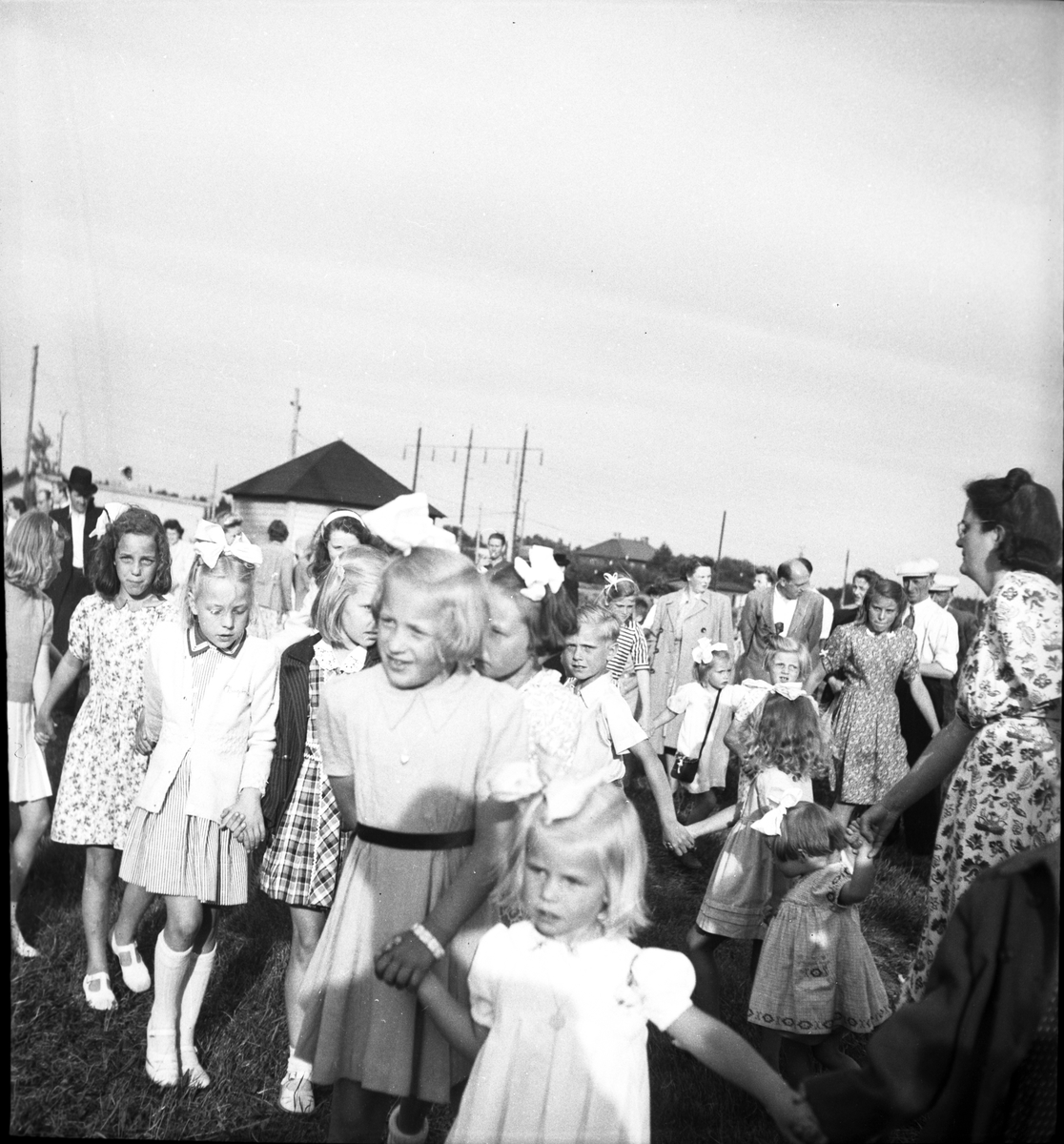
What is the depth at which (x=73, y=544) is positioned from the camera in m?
7.04

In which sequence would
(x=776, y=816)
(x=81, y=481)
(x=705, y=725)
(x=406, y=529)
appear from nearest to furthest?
(x=406, y=529), (x=776, y=816), (x=705, y=725), (x=81, y=481)

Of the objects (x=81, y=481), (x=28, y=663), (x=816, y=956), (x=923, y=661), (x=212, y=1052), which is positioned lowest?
(x=212, y=1052)

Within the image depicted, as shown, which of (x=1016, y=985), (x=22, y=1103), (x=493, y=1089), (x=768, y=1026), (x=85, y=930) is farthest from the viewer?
(x=85, y=930)

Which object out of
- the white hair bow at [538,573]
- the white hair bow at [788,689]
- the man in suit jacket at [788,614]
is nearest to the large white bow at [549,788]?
the white hair bow at [538,573]

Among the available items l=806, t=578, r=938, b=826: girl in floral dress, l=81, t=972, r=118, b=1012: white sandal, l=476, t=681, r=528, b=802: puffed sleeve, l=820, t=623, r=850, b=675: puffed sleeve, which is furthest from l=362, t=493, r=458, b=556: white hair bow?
l=820, t=623, r=850, b=675: puffed sleeve

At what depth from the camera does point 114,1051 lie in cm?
369

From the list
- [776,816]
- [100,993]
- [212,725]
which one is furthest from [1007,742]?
[100,993]

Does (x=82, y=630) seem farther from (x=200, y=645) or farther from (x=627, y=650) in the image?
(x=627, y=650)

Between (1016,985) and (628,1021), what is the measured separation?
80 centimetres

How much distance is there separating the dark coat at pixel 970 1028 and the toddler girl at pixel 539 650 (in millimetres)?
1447

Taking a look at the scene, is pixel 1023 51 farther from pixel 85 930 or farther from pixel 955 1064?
pixel 85 930

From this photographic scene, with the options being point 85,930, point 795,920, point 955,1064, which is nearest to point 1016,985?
point 955,1064

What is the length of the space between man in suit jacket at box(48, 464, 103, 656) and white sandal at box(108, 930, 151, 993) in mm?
3113

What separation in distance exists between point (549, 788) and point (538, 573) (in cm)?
119
